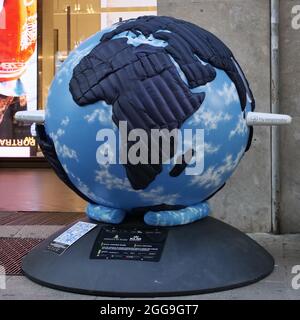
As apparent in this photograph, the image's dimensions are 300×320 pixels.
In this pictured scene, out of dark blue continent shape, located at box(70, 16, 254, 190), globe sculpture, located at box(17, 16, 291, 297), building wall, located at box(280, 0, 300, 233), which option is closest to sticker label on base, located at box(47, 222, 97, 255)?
globe sculpture, located at box(17, 16, 291, 297)

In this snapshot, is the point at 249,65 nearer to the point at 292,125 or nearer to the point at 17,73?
the point at 292,125

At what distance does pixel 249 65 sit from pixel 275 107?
0.52m

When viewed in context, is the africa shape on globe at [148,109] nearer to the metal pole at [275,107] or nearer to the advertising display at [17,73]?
the metal pole at [275,107]

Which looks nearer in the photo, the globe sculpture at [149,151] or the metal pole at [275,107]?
the globe sculpture at [149,151]

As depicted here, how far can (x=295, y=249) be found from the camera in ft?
17.6

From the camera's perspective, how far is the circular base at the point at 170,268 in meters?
3.77

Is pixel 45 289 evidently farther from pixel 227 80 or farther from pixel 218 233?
pixel 227 80

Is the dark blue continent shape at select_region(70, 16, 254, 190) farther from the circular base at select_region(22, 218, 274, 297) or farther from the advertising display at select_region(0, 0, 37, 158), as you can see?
the advertising display at select_region(0, 0, 37, 158)

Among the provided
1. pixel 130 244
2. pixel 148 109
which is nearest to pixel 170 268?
pixel 130 244

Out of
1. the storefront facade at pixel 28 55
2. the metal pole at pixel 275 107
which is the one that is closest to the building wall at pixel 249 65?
the metal pole at pixel 275 107

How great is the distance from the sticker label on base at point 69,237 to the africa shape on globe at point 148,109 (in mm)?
187

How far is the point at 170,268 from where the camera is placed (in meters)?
3.84
